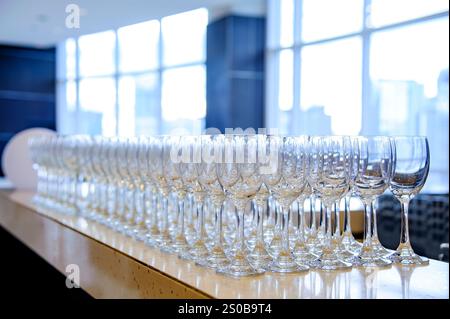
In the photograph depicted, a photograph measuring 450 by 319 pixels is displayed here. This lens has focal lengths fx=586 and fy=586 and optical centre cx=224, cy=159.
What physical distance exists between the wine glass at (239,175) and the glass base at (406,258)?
0.29 metres

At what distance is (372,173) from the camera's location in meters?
1.10

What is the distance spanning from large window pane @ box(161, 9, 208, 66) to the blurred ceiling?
0.18m

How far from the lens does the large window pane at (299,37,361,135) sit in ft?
18.9

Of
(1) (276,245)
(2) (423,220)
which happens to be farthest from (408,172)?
(2) (423,220)

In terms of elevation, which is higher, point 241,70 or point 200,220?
point 241,70

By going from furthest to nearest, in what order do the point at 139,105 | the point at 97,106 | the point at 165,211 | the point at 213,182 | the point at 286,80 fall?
the point at 97,106
the point at 139,105
the point at 286,80
the point at 165,211
the point at 213,182

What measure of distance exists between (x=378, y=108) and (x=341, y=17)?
106 centimetres

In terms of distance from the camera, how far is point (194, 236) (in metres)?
1.28

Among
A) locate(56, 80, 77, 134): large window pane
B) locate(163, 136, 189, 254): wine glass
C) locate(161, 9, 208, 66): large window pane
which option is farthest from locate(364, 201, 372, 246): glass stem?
locate(56, 80, 77, 134): large window pane

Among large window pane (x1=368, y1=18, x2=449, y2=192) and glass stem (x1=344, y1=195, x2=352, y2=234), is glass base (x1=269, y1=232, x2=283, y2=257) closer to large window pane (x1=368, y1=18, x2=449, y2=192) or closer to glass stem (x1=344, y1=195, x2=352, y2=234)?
glass stem (x1=344, y1=195, x2=352, y2=234)

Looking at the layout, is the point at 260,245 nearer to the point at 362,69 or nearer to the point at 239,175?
the point at 239,175

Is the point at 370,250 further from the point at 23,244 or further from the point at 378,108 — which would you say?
the point at 378,108

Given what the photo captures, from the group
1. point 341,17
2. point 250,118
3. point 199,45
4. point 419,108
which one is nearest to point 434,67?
point 419,108

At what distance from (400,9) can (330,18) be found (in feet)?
3.26
